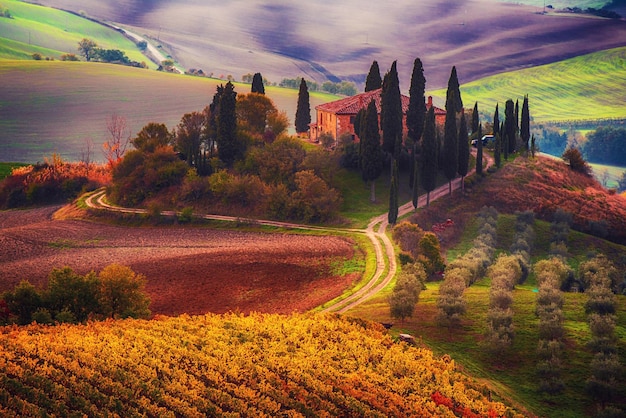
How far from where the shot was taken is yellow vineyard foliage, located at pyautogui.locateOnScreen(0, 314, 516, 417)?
33.7 m

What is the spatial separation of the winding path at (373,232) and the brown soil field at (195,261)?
2.28 m

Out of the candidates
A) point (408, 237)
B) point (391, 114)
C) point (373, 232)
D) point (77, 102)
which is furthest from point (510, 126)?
point (77, 102)

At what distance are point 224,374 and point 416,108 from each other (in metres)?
67.1

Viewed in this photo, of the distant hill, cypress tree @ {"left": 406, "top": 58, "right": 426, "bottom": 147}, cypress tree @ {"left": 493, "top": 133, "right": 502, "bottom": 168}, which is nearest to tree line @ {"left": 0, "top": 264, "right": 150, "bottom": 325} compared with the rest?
the distant hill

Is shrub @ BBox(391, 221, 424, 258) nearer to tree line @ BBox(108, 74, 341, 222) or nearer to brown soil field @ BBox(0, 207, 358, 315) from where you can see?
brown soil field @ BBox(0, 207, 358, 315)

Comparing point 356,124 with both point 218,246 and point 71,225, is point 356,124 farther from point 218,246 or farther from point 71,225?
point 71,225

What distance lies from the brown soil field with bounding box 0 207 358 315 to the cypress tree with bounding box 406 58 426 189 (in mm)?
27701

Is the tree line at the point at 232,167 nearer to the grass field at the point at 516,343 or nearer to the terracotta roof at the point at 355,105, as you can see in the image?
the terracotta roof at the point at 355,105

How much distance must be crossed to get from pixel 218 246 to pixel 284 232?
28.2 feet

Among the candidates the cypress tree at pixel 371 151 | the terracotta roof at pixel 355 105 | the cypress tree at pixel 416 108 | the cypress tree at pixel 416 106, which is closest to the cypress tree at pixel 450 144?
the cypress tree at pixel 416 108

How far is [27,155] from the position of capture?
5595 inches

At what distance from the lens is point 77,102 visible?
17200 cm

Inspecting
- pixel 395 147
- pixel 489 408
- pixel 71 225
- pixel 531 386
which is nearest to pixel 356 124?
pixel 395 147

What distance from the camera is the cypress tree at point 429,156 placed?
8875 cm
